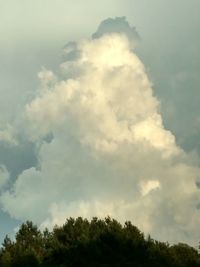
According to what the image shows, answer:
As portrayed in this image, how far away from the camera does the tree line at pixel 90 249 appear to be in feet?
331

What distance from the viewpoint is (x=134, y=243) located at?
103188 millimetres

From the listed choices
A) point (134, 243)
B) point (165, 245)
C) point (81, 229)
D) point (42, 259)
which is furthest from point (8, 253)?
point (165, 245)

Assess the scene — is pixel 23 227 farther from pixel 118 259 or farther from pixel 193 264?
pixel 193 264

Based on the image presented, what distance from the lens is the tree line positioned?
100812 mm

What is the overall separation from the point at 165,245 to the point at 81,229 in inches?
711

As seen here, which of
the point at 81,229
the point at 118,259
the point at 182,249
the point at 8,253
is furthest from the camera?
the point at 182,249

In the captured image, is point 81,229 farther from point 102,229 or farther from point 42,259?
point 42,259

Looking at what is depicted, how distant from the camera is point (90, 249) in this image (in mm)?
101188

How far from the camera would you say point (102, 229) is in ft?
365

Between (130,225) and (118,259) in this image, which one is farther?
(130,225)

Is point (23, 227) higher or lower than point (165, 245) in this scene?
higher

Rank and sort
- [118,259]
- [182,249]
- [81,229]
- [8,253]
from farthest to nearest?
[182,249]
[81,229]
[8,253]
[118,259]

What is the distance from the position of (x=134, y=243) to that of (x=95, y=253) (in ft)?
26.7

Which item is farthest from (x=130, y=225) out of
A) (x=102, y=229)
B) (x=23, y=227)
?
(x=23, y=227)
